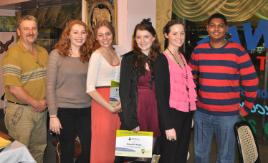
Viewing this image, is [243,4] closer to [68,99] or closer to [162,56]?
[162,56]

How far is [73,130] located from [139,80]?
0.71 meters

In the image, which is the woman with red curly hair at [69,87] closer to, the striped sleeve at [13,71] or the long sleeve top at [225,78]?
the striped sleeve at [13,71]

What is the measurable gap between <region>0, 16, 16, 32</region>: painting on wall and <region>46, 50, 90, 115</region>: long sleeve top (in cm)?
462

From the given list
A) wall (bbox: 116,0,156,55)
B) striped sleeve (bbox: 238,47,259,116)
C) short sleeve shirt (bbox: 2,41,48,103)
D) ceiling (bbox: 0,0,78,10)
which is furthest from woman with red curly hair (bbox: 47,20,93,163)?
ceiling (bbox: 0,0,78,10)

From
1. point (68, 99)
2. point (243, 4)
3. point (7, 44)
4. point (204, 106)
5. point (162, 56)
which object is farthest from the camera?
point (7, 44)

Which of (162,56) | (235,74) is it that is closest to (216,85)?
(235,74)

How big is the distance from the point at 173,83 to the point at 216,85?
1.57 feet

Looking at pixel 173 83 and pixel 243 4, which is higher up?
pixel 243 4

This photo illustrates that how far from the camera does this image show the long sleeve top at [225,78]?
2602mm

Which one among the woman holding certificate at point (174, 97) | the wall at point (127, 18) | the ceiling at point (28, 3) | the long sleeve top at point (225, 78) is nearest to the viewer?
the woman holding certificate at point (174, 97)

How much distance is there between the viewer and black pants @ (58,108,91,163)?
2.57m

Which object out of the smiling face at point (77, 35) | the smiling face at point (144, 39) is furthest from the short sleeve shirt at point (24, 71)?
the smiling face at point (144, 39)

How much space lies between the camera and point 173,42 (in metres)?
2.38

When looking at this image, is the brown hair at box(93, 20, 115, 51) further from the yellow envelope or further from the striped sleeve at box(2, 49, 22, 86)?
the yellow envelope
